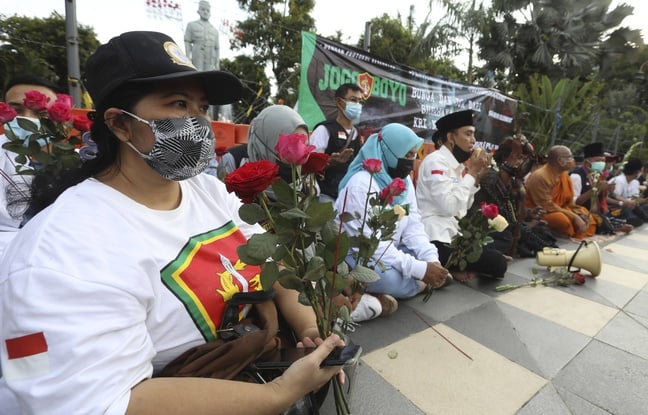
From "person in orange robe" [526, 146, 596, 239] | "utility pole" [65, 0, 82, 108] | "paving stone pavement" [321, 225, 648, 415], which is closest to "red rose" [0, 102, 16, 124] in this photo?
"paving stone pavement" [321, 225, 648, 415]

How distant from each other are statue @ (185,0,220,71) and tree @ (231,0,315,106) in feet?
20.1

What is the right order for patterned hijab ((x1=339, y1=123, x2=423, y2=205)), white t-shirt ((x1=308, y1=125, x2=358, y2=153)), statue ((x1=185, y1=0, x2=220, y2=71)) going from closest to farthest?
patterned hijab ((x1=339, y1=123, x2=423, y2=205)) < white t-shirt ((x1=308, y1=125, x2=358, y2=153)) < statue ((x1=185, y1=0, x2=220, y2=71))

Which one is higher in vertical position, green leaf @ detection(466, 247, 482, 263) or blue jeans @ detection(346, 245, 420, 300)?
green leaf @ detection(466, 247, 482, 263)

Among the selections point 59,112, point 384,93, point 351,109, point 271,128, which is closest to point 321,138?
point 351,109

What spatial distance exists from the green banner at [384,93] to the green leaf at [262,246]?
13.6ft

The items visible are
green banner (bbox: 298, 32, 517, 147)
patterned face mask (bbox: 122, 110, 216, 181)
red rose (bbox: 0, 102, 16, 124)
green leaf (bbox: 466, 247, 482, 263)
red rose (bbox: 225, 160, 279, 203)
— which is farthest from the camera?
green banner (bbox: 298, 32, 517, 147)

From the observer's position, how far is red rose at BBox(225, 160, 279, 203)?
2.45 feet

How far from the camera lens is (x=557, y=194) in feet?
17.6

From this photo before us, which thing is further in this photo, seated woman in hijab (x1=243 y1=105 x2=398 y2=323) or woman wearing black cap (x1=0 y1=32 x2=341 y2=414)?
seated woman in hijab (x1=243 y1=105 x2=398 y2=323)

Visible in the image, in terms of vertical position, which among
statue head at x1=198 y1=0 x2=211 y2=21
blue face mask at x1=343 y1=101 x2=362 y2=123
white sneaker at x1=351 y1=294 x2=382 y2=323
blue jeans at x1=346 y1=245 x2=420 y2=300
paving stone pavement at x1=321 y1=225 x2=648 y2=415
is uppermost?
statue head at x1=198 y1=0 x2=211 y2=21

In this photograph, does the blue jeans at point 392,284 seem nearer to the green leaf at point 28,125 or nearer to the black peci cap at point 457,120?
the black peci cap at point 457,120

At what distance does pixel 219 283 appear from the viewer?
1.00m

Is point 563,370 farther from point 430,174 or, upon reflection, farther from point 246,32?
point 246,32

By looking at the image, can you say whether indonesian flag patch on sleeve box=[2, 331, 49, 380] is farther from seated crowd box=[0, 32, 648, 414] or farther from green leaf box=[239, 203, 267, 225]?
green leaf box=[239, 203, 267, 225]
